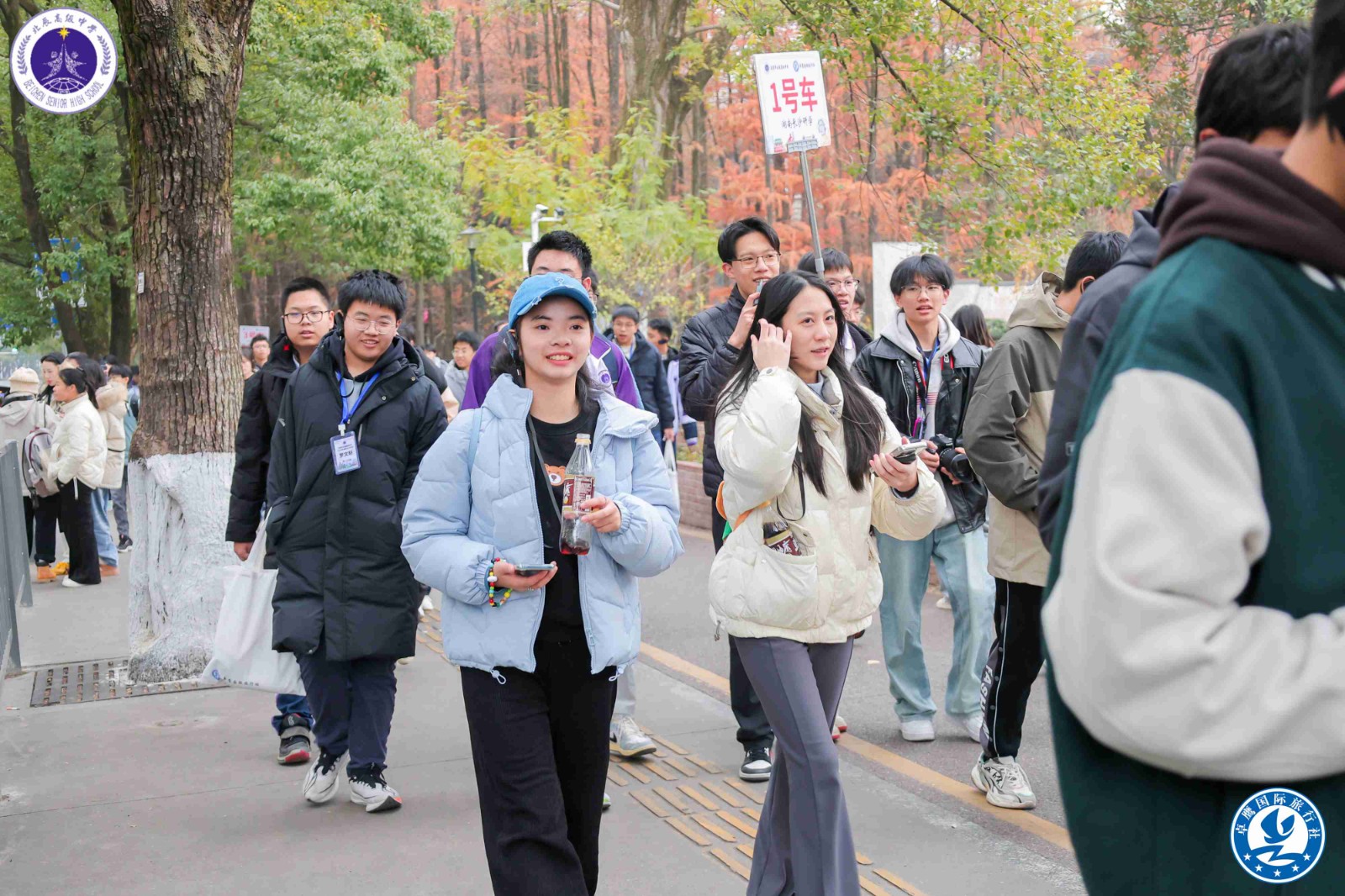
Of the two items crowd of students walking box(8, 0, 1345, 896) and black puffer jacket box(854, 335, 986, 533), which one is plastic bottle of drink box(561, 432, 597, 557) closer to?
crowd of students walking box(8, 0, 1345, 896)

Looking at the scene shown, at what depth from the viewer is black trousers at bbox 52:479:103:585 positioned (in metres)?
11.8

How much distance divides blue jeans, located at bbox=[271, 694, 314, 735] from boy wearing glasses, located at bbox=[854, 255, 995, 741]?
8.95ft

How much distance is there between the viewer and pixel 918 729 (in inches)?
237

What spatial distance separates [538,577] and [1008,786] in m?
2.44

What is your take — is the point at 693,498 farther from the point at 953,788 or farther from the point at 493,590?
the point at 493,590

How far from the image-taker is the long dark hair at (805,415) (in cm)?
404

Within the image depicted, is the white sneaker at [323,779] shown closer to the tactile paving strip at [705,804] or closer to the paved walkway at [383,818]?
the paved walkway at [383,818]


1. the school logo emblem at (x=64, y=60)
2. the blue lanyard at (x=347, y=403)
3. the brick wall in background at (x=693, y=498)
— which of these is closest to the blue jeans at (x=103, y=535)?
the school logo emblem at (x=64, y=60)

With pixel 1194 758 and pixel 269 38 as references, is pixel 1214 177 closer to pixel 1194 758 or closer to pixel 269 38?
pixel 1194 758

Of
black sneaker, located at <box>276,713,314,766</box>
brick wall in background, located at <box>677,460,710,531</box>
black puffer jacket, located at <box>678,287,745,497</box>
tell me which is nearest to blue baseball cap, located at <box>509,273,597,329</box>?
black puffer jacket, located at <box>678,287,745,497</box>

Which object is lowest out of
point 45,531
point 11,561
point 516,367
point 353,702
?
point 45,531

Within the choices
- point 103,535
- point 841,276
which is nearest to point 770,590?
point 841,276

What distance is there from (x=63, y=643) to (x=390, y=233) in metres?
16.2

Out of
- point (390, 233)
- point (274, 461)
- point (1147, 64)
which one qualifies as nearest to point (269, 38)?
point (390, 233)
